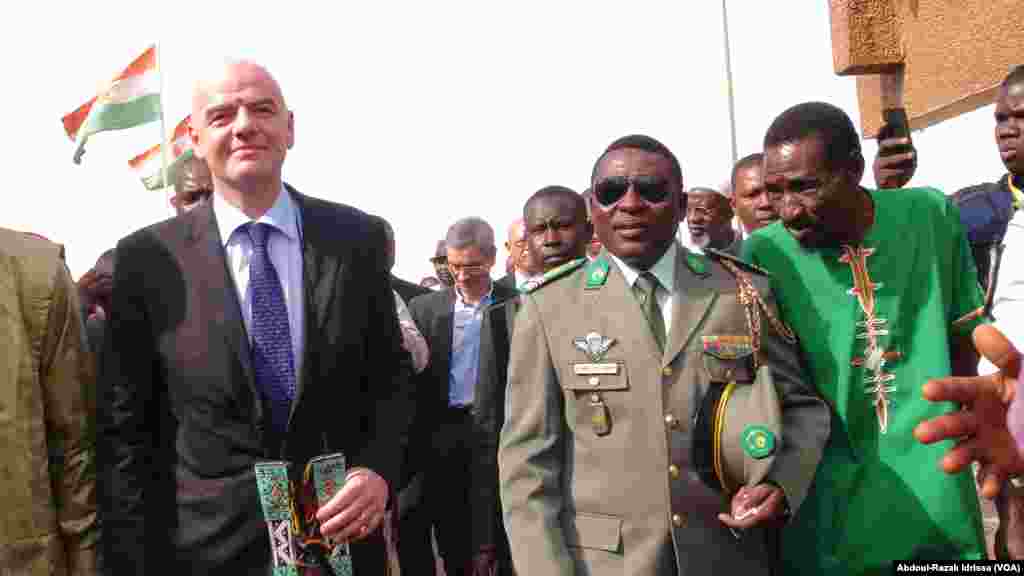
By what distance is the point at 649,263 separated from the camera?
315 cm

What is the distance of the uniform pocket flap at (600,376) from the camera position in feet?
9.82

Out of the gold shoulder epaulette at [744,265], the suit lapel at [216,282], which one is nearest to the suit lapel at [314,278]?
the suit lapel at [216,282]

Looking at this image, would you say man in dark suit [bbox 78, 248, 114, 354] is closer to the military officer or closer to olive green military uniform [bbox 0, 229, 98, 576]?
olive green military uniform [bbox 0, 229, 98, 576]

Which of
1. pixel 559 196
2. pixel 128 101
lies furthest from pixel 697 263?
pixel 128 101

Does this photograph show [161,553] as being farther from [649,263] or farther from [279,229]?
[649,263]

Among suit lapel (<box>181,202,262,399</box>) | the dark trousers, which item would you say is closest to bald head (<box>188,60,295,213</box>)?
suit lapel (<box>181,202,262,399</box>)

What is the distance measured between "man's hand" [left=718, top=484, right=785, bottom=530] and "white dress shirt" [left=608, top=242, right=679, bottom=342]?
1.82ft

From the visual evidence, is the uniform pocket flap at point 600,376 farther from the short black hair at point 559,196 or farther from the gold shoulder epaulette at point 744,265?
the short black hair at point 559,196

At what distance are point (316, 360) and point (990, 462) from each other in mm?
1723

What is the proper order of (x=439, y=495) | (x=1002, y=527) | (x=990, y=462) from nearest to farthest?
(x=990, y=462) → (x=1002, y=527) → (x=439, y=495)

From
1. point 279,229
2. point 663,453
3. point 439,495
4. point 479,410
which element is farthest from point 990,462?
point 439,495

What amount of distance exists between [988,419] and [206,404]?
193 centimetres

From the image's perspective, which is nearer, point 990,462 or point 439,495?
point 990,462

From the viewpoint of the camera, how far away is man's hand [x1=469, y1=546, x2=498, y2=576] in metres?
4.62
